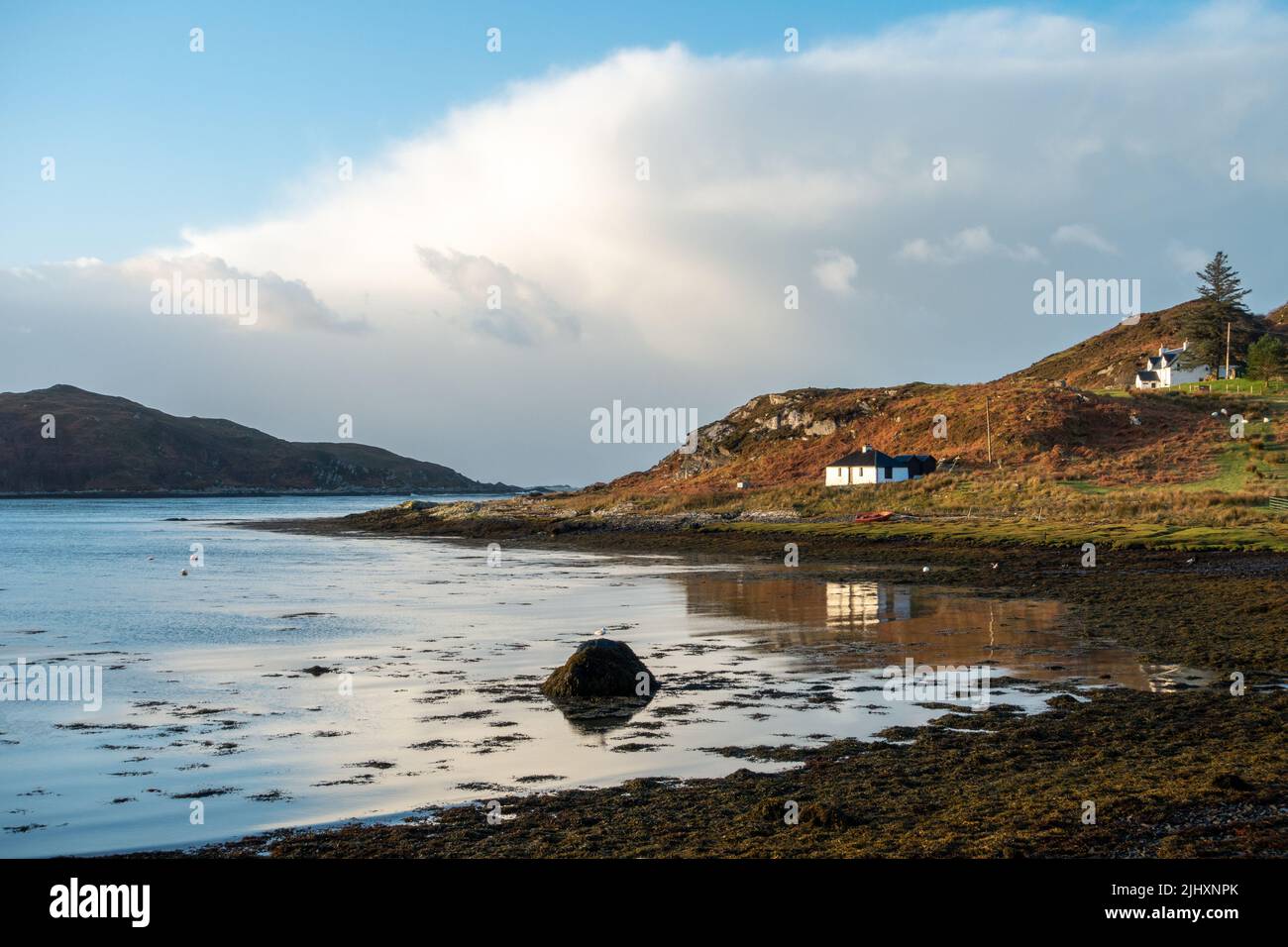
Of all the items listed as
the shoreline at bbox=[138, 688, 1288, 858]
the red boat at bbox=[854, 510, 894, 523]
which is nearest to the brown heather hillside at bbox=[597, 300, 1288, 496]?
the red boat at bbox=[854, 510, 894, 523]

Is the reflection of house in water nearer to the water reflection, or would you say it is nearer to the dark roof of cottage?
the water reflection

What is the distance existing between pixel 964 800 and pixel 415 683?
41.1ft

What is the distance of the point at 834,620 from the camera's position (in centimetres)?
2898

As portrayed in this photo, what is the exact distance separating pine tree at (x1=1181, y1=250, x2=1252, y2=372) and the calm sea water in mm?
103876

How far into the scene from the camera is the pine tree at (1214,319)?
12550 cm

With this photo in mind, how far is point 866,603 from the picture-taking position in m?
32.8

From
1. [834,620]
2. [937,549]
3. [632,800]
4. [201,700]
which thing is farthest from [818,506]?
[632,800]

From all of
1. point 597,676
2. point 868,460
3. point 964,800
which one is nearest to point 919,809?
point 964,800

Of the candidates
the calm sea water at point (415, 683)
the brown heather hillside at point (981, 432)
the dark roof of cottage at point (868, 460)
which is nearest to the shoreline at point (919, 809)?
the calm sea water at point (415, 683)
